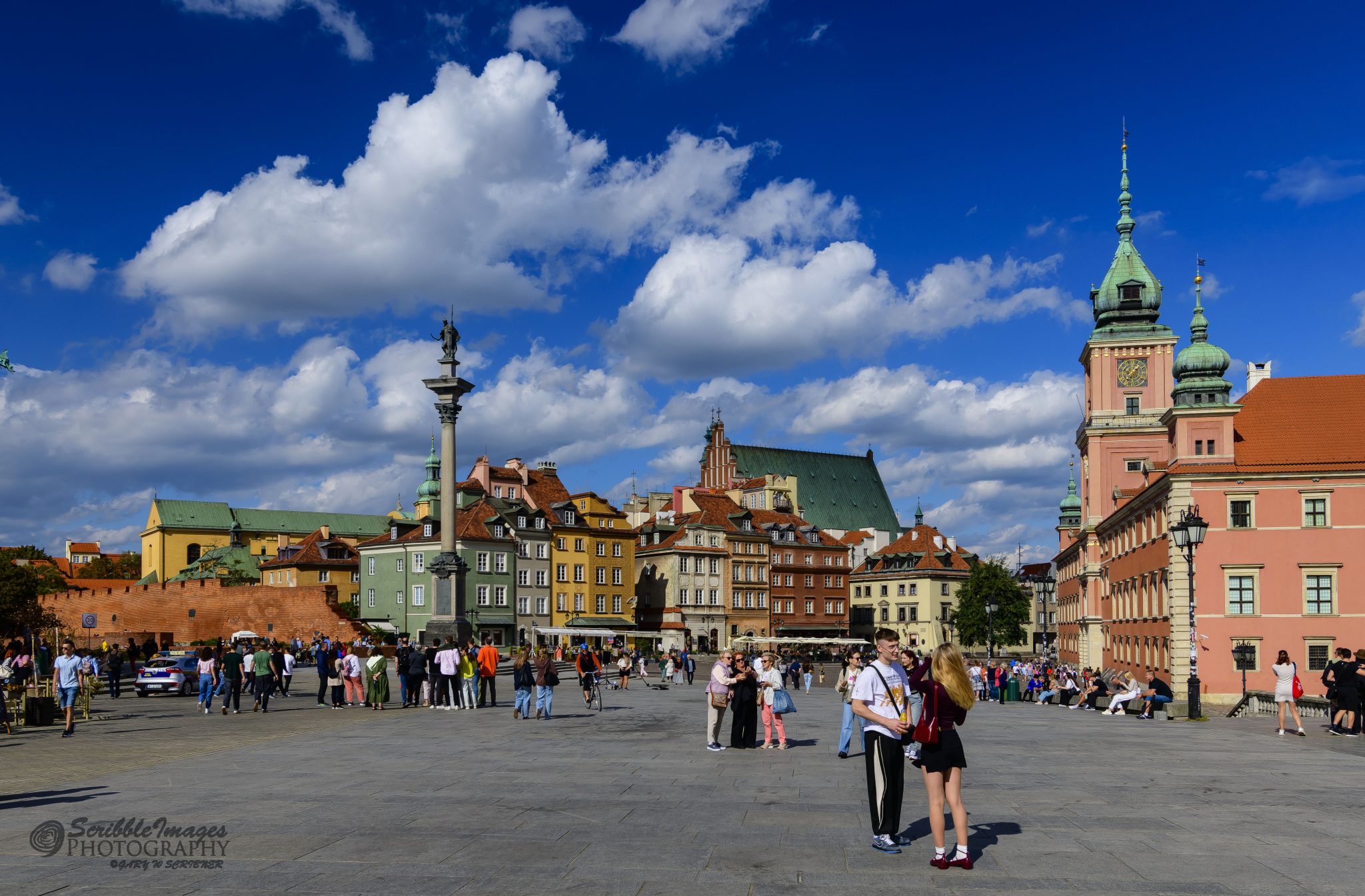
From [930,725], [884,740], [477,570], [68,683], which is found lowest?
[68,683]

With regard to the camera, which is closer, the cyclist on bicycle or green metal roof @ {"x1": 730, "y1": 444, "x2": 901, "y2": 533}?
the cyclist on bicycle

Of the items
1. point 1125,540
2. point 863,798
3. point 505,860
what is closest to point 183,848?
point 505,860

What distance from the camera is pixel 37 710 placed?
2716 cm

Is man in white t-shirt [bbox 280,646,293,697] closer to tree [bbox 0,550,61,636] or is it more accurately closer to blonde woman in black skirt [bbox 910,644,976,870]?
blonde woman in black skirt [bbox 910,644,976,870]

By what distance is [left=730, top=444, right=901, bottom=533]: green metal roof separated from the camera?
15800cm

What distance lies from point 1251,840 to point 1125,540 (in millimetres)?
61488

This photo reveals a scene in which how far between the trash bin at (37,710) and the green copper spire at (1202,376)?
153ft

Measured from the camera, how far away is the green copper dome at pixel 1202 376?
2156 inches

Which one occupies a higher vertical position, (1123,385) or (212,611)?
(1123,385)

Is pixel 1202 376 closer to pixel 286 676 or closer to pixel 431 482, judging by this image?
pixel 286 676

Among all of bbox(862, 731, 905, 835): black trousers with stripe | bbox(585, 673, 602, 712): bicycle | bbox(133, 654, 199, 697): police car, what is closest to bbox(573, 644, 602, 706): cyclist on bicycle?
bbox(585, 673, 602, 712): bicycle

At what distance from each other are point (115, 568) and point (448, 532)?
13846 cm

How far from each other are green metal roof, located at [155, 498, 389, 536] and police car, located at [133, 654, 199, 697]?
119118 mm

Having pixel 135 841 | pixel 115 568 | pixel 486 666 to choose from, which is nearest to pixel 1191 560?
pixel 486 666
